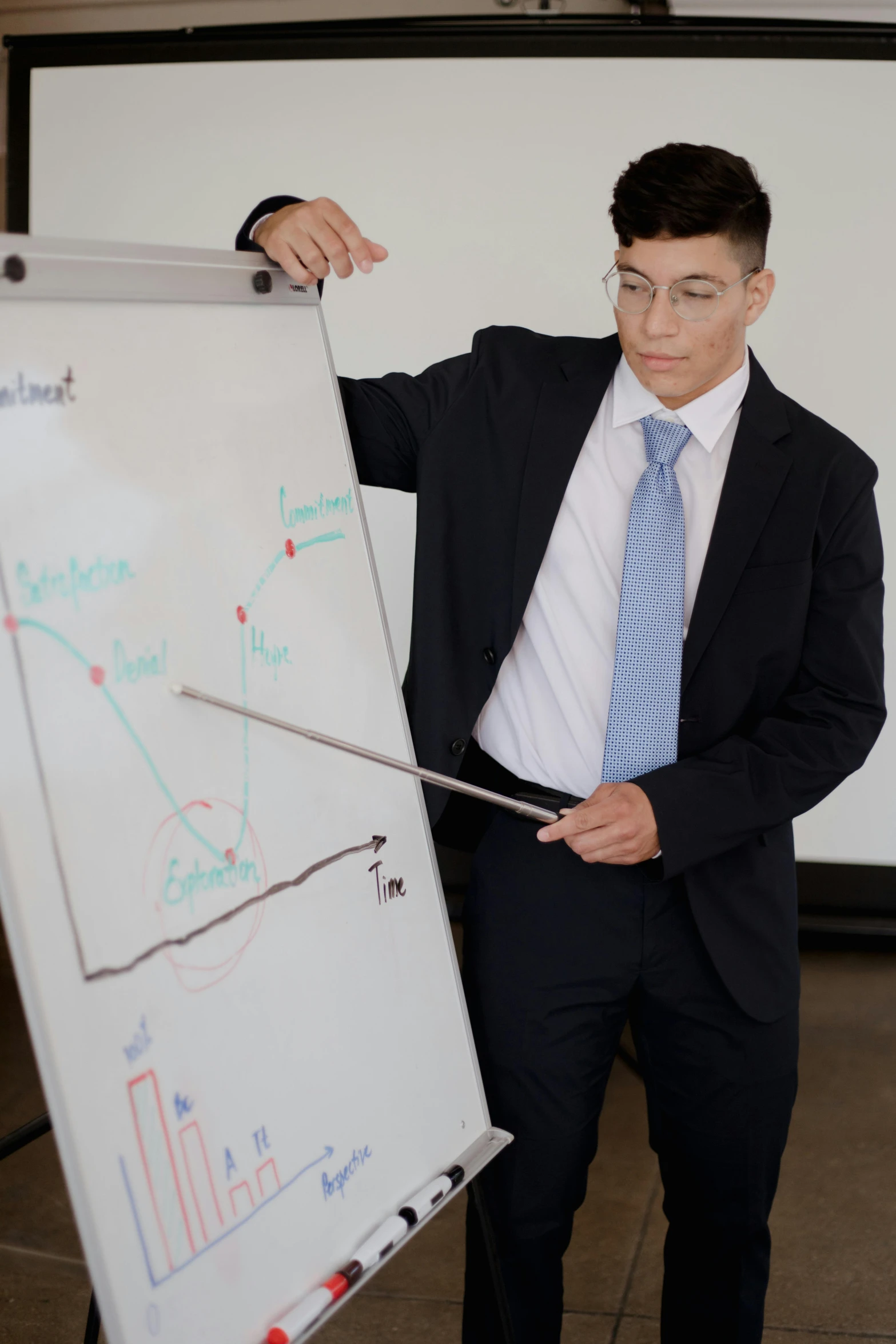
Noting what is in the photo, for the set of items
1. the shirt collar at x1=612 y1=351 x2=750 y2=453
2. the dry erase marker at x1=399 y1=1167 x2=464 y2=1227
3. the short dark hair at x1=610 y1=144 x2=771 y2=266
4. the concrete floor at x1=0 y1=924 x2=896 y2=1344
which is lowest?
the concrete floor at x1=0 y1=924 x2=896 y2=1344

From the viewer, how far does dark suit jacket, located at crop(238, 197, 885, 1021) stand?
4.69ft

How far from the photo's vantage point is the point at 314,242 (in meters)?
1.27

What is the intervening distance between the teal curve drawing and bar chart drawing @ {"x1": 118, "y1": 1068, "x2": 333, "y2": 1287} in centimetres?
20

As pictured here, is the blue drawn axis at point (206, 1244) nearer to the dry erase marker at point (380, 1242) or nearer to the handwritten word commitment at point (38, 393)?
the dry erase marker at point (380, 1242)

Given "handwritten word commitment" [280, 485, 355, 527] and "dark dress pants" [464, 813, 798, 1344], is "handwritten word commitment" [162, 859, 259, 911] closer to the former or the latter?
"handwritten word commitment" [280, 485, 355, 527]

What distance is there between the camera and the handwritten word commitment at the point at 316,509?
3.94 ft

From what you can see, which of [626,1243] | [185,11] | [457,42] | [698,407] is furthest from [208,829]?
[185,11]

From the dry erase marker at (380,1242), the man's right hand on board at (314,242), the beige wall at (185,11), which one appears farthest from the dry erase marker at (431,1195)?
→ the beige wall at (185,11)

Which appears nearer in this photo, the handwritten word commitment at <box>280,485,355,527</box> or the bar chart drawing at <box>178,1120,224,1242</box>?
the bar chart drawing at <box>178,1120,224,1242</box>

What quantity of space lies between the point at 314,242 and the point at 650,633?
A: 23.2 inches

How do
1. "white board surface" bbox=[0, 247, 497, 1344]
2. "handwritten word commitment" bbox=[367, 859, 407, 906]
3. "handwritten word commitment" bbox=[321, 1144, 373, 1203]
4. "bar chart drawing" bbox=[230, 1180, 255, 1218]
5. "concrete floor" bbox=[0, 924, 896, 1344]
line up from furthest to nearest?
"concrete floor" bbox=[0, 924, 896, 1344] < "handwritten word commitment" bbox=[367, 859, 407, 906] < "handwritten word commitment" bbox=[321, 1144, 373, 1203] < "bar chart drawing" bbox=[230, 1180, 255, 1218] < "white board surface" bbox=[0, 247, 497, 1344]

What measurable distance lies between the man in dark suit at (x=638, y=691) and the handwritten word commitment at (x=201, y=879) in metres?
0.42

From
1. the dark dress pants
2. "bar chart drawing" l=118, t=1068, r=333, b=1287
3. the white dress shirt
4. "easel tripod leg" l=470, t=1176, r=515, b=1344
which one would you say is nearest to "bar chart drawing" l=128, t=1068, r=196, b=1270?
"bar chart drawing" l=118, t=1068, r=333, b=1287

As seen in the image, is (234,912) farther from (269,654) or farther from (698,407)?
(698,407)
